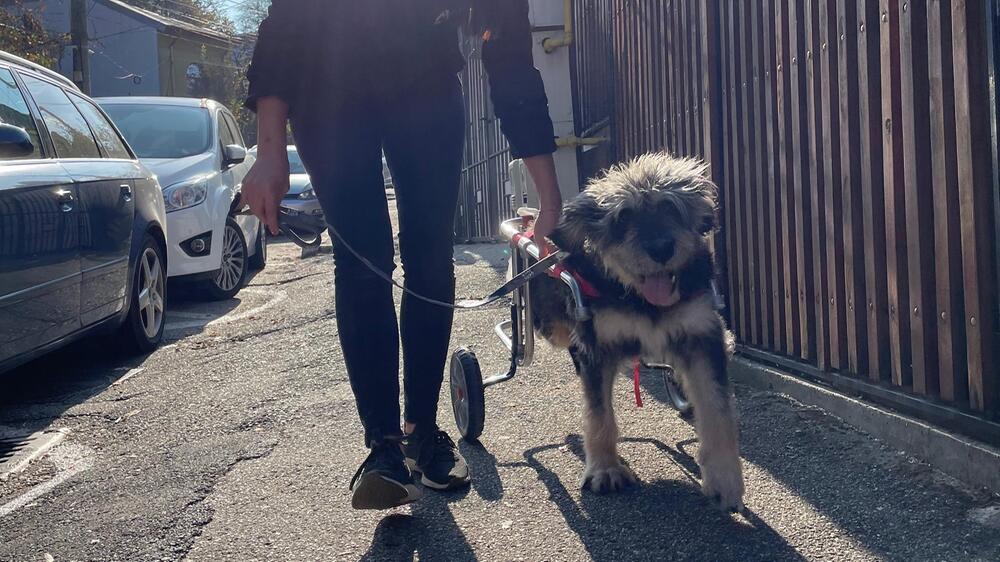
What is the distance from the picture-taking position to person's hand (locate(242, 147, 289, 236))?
3.02 m

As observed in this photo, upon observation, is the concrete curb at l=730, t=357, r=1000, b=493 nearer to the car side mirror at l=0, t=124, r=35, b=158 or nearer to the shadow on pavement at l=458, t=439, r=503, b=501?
the shadow on pavement at l=458, t=439, r=503, b=501

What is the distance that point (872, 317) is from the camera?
12.6 feet

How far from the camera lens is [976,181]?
311 centimetres

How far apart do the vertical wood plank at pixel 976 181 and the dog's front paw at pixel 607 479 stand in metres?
1.14

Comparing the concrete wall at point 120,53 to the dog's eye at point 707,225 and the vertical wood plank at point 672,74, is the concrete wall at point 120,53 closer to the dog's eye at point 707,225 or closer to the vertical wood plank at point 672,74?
the vertical wood plank at point 672,74

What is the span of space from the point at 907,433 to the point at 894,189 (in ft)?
2.77

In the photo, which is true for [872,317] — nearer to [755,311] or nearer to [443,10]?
[755,311]

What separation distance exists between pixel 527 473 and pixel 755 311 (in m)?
1.81

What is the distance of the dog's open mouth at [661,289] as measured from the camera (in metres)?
3.27

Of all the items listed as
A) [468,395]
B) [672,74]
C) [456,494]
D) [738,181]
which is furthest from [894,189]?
[672,74]

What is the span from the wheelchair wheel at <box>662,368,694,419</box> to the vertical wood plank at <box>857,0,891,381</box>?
73 centimetres

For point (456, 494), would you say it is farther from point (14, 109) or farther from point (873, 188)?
point (14, 109)

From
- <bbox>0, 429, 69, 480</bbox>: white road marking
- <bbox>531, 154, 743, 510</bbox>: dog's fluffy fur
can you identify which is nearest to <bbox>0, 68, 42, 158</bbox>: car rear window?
<bbox>0, 429, 69, 480</bbox>: white road marking

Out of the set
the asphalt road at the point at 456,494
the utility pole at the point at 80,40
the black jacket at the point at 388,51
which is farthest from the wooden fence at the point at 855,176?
the utility pole at the point at 80,40
